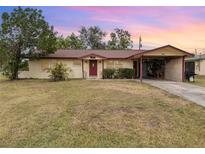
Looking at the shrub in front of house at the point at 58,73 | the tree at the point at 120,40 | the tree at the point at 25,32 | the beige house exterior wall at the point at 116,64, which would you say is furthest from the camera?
the tree at the point at 120,40

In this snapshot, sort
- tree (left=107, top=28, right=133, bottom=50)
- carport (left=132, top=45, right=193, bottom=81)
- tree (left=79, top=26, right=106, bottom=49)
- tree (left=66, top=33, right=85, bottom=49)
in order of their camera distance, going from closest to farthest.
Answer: carport (left=132, top=45, right=193, bottom=81) < tree (left=66, top=33, right=85, bottom=49) < tree (left=107, top=28, right=133, bottom=50) < tree (left=79, top=26, right=106, bottom=49)

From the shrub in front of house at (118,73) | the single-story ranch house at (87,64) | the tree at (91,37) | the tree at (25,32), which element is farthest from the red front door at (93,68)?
the tree at (91,37)

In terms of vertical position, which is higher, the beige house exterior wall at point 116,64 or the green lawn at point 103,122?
the beige house exterior wall at point 116,64

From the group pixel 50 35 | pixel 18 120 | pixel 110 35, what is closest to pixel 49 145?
pixel 18 120

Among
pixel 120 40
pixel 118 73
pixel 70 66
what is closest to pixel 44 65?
pixel 70 66

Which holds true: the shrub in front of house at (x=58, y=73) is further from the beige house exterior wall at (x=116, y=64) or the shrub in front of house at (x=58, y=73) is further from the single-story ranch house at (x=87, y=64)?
the beige house exterior wall at (x=116, y=64)

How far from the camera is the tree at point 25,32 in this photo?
23.7 metres

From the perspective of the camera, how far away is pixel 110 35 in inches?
1916

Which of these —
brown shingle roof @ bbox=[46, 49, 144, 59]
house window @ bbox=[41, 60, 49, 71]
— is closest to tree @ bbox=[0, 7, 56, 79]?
house window @ bbox=[41, 60, 49, 71]

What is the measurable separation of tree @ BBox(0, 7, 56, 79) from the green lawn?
40.3 ft

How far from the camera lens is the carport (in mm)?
22812

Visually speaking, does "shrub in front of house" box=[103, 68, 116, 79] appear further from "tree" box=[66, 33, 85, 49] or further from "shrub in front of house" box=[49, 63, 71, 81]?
"tree" box=[66, 33, 85, 49]

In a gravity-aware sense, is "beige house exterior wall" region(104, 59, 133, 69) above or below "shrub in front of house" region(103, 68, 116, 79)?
above
